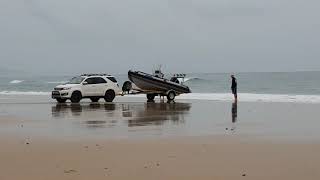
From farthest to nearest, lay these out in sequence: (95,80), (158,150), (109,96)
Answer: (109,96)
(95,80)
(158,150)

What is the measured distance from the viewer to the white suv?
29641mm

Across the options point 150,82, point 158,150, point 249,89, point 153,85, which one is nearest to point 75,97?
point 150,82

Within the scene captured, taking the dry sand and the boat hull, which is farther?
the boat hull

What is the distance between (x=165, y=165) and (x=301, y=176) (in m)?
2.18

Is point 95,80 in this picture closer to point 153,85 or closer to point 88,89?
point 88,89

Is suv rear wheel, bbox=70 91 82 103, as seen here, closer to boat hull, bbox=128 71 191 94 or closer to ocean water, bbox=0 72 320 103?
boat hull, bbox=128 71 191 94

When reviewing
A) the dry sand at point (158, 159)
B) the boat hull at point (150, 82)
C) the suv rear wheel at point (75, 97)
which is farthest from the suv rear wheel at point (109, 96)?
the dry sand at point (158, 159)

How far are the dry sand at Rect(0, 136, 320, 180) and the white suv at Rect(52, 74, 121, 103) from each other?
17511 millimetres

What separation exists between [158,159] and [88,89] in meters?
21.4

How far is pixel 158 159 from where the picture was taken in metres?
9.41

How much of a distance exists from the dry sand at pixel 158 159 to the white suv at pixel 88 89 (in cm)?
1751

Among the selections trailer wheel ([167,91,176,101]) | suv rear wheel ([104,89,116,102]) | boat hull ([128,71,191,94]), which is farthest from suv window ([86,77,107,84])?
trailer wheel ([167,91,176,101])

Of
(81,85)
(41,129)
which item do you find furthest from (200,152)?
(81,85)

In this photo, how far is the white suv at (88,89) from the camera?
2964 centimetres
